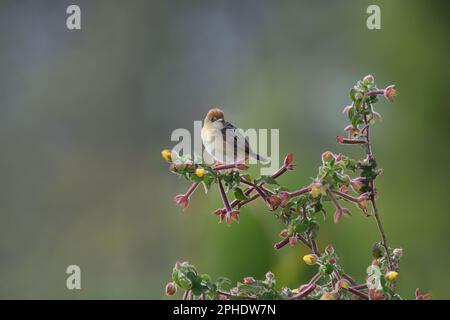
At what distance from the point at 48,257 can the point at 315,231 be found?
174 cm

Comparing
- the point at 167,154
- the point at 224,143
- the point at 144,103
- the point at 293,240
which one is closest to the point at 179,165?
the point at 167,154

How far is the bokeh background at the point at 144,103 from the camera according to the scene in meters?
1.58

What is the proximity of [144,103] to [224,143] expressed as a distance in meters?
1.60

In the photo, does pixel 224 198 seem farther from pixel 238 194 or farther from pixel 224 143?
pixel 224 143

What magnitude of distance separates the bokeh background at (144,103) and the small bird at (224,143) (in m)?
0.65

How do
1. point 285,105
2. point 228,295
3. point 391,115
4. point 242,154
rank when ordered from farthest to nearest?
point 285,105, point 391,115, point 242,154, point 228,295

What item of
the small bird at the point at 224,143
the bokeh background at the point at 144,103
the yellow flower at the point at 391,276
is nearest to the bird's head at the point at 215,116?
the small bird at the point at 224,143

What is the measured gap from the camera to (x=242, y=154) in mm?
696

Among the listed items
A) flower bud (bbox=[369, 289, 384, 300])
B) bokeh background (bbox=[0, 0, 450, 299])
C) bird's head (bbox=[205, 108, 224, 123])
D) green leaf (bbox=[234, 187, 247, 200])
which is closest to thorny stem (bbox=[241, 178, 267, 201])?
green leaf (bbox=[234, 187, 247, 200])

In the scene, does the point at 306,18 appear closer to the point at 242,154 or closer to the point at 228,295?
the point at 242,154

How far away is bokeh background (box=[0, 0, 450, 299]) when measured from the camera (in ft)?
5.18

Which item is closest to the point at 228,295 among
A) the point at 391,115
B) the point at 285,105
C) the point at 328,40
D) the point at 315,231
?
the point at 315,231

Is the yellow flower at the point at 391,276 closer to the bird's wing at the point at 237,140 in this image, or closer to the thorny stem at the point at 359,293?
the thorny stem at the point at 359,293

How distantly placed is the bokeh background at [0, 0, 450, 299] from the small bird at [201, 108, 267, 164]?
0.65m
